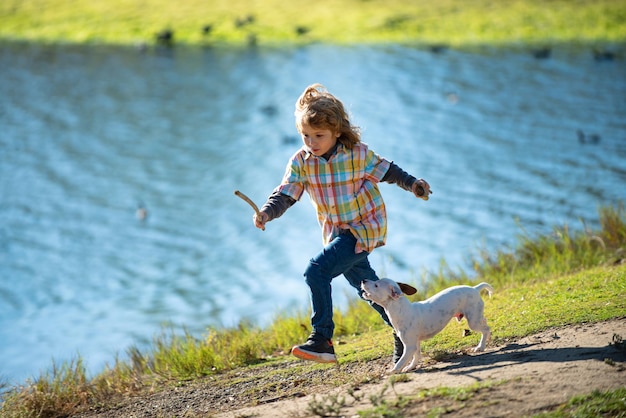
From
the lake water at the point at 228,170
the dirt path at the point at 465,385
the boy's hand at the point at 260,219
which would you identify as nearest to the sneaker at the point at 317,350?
the dirt path at the point at 465,385

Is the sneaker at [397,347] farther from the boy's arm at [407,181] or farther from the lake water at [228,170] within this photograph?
→ the lake water at [228,170]

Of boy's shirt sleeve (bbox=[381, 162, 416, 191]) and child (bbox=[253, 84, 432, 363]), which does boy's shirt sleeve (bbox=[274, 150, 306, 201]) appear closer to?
child (bbox=[253, 84, 432, 363])

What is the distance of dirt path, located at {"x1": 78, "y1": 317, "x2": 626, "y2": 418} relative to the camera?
15.2ft

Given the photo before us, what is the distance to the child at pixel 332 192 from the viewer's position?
562 cm

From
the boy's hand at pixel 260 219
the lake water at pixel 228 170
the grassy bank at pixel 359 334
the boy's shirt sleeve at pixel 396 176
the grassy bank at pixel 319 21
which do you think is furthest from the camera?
the grassy bank at pixel 319 21

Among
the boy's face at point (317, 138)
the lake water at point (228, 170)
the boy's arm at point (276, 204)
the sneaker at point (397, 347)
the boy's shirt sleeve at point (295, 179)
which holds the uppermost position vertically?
the lake water at point (228, 170)

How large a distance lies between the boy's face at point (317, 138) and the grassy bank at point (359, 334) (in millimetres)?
1609

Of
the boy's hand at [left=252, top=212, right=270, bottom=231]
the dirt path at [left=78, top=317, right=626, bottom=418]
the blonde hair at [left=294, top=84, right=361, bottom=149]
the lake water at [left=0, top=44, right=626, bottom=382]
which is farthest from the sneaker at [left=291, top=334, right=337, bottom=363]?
the lake water at [left=0, top=44, right=626, bottom=382]

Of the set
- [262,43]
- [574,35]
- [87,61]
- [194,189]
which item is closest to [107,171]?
[194,189]

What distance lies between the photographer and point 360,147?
19.0 feet

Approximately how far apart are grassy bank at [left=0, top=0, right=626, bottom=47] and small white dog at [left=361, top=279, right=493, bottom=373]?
3060cm

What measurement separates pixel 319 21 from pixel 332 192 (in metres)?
33.8

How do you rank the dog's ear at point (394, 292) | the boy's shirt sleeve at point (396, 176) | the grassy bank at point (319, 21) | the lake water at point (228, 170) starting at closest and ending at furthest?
the dog's ear at point (394, 292) < the boy's shirt sleeve at point (396, 176) < the lake water at point (228, 170) < the grassy bank at point (319, 21)

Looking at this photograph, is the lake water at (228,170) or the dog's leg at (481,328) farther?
the lake water at (228,170)
